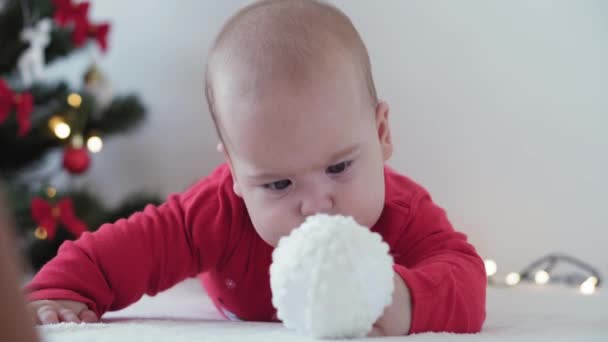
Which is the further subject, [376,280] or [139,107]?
[139,107]

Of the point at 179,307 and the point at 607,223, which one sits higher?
the point at 179,307

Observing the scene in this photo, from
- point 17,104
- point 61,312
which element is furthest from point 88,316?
point 17,104

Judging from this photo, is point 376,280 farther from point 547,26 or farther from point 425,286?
point 547,26

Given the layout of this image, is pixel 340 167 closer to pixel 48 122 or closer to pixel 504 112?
pixel 504 112

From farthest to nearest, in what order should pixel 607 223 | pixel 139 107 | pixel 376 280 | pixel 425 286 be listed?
pixel 139 107, pixel 607 223, pixel 425 286, pixel 376 280

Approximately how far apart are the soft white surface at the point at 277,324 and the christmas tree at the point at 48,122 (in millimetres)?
599

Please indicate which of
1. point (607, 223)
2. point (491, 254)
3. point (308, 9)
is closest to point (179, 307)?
point (308, 9)

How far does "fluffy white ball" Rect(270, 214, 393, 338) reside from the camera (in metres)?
0.75

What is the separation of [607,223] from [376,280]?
1.40 metres

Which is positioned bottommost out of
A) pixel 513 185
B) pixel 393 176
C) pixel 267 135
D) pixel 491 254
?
pixel 491 254

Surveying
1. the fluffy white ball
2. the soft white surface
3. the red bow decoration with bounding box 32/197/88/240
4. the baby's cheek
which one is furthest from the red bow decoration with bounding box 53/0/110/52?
the fluffy white ball

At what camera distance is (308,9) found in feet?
3.42

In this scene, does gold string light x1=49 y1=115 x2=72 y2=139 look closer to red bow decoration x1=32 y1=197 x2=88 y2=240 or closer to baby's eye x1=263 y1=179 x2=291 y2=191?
red bow decoration x1=32 y1=197 x2=88 y2=240

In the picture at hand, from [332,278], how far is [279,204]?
246 mm
